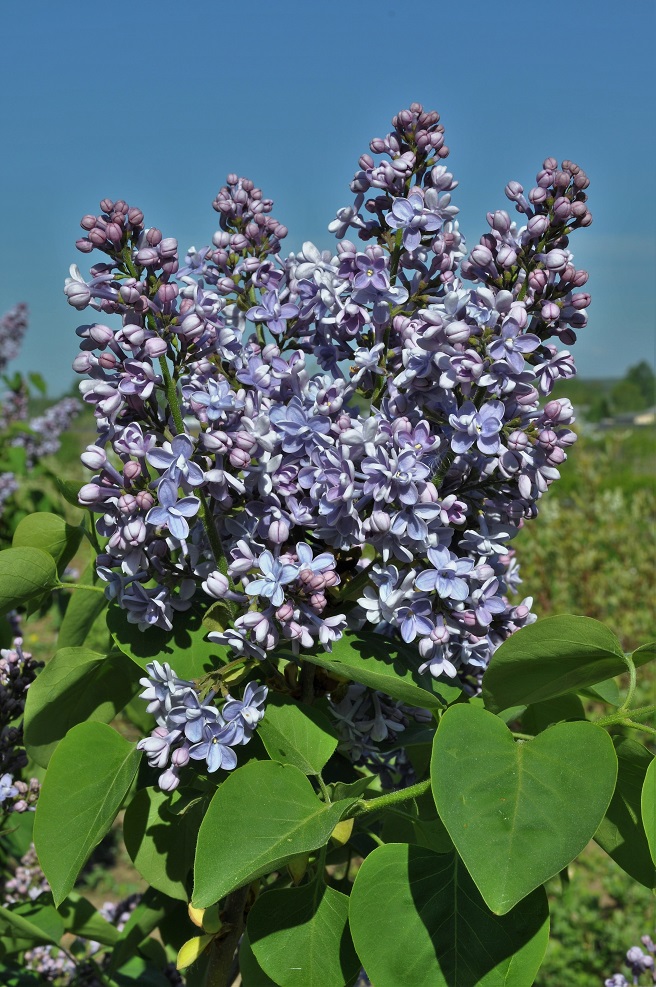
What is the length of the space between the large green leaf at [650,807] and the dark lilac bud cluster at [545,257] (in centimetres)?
41

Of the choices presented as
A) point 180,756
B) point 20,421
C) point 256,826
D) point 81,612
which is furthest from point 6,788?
point 20,421

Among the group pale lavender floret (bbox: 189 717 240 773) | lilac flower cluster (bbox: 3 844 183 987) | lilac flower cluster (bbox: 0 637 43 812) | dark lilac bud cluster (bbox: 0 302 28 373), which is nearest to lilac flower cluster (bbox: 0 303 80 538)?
dark lilac bud cluster (bbox: 0 302 28 373)

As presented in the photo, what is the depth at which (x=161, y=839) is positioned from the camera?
1.03 m

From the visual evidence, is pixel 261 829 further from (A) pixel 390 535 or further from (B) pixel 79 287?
(B) pixel 79 287

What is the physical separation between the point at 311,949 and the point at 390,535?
0.40m

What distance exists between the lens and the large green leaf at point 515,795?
682 mm

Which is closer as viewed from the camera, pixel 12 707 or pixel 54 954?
pixel 12 707

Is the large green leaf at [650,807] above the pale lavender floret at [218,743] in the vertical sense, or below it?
below

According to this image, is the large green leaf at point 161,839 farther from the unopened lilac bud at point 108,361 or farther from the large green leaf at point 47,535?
→ the unopened lilac bud at point 108,361

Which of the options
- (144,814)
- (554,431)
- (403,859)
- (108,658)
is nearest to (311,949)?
(403,859)

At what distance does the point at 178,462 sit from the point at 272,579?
14cm

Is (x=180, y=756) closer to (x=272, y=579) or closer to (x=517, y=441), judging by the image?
(x=272, y=579)

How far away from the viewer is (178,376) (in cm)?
89

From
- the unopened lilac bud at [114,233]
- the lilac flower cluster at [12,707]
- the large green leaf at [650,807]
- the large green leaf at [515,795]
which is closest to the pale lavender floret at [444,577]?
the large green leaf at [515,795]
